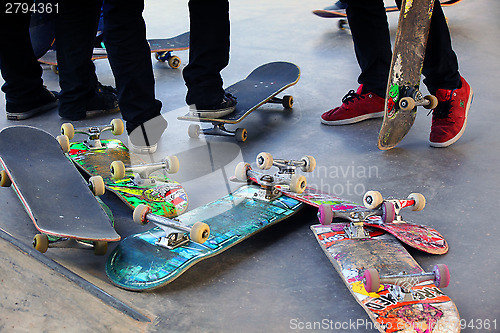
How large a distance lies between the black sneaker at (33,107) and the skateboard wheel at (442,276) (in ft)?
9.29

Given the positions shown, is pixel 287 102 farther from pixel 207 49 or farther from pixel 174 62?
pixel 174 62

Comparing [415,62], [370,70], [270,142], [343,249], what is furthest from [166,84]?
[343,249]

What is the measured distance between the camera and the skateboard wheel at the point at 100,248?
6.69 ft

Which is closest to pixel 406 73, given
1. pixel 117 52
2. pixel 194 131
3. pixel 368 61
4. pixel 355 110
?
pixel 368 61

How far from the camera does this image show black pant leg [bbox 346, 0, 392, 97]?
3115 mm

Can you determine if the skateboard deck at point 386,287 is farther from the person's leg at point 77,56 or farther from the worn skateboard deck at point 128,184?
the person's leg at point 77,56

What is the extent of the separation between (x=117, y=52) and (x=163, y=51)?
1514mm

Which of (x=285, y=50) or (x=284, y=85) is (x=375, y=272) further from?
(x=285, y=50)

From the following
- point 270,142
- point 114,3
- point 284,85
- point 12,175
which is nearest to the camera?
point 12,175

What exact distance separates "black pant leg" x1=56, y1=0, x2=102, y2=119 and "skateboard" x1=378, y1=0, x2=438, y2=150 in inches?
73.5

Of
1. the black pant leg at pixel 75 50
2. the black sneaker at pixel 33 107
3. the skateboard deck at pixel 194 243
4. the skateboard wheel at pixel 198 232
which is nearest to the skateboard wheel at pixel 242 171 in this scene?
the skateboard deck at pixel 194 243

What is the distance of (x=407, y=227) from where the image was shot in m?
2.09

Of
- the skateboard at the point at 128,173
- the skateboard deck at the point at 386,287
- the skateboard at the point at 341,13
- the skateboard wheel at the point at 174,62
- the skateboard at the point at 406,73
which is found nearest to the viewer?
the skateboard deck at the point at 386,287

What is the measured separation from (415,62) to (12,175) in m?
1.97
